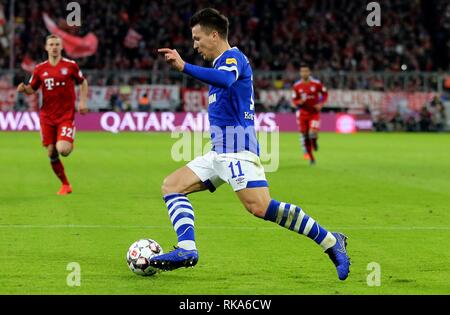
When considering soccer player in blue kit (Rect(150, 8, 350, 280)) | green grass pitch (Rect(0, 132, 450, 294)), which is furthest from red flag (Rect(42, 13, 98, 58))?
soccer player in blue kit (Rect(150, 8, 350, 280))

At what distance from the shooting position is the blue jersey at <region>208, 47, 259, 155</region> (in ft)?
28.7

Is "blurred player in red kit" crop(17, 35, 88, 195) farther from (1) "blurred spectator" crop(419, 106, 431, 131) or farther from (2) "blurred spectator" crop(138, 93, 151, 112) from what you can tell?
(1) "blurred spectator" crop(419, 106, 431, 131)

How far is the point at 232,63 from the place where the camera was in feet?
27.7

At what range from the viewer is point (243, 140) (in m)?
8.80

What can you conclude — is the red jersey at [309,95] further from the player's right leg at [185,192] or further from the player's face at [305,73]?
the player's right leg at [185,192]

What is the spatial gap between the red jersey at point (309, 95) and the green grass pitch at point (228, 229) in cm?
143

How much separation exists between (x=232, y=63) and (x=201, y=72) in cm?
42

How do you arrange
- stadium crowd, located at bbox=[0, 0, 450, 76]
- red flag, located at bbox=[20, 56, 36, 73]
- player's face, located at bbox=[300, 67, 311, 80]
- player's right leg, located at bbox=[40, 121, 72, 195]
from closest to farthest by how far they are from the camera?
player's right leg, located at bbox=[40, 121, 72, 195]
player's face, located at bbox=[300, 67, 311, 80]
red flag, located at bbox=[20, 56, 36, 73]
stadium crowd, located at bbox=[0, 0, 450, 76]

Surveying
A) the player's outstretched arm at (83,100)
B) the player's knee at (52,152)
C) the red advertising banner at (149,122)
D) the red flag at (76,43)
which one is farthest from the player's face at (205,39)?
the red flag at (76,43)

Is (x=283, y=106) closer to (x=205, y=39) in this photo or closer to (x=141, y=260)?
(x=205, y=39)

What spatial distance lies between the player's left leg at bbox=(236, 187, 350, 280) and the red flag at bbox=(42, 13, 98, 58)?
36.9m

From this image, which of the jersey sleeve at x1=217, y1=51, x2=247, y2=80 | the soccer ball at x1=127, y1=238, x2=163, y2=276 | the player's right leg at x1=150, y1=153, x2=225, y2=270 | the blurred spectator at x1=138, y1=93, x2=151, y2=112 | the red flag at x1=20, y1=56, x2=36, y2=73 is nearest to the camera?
the jersey sleeve at x1=217, y1=51, x2=247, y2=80

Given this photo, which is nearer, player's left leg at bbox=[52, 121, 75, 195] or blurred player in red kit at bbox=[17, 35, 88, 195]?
player's left leg at bbox=[52, 121, 75, 195]

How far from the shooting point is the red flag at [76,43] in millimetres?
44531
